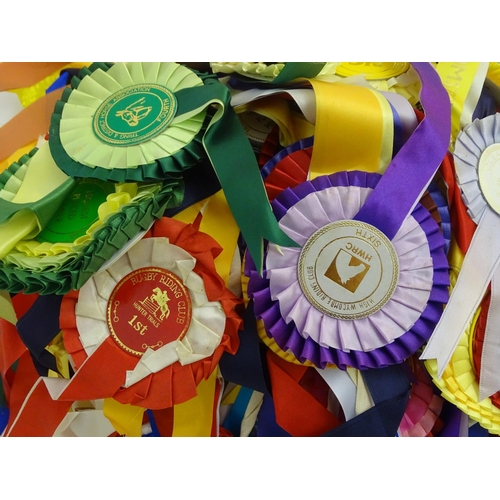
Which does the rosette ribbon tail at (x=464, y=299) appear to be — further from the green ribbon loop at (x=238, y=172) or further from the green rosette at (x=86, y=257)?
the green rosette at (x=86, y=257)

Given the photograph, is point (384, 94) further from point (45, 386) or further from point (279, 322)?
point (45, 386)

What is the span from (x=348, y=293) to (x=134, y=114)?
0.41 metres

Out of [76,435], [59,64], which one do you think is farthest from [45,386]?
[59,64]

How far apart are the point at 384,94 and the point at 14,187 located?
23.2 inches

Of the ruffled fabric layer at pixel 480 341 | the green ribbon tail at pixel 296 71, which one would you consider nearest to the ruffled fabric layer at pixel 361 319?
the ruffled fabric layer at pixel 480 341

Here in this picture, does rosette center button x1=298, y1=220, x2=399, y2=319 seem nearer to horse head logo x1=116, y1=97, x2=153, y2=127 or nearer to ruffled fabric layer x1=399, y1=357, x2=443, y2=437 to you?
ruffled fabric layer x1=399, y1=357, x2=443, y2=437

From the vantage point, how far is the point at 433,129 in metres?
0.74

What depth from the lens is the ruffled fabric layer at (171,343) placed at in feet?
2.43

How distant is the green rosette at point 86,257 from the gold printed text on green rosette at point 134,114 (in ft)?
0.32

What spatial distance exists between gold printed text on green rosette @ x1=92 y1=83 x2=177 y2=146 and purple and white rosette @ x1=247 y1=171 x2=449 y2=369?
224 millimetres

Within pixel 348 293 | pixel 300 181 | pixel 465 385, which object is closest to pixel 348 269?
pixel 348 293

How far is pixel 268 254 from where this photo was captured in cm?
73

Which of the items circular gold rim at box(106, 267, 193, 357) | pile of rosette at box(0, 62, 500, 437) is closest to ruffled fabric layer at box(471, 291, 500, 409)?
pile of rosette at box(0, 62, 500, 437)

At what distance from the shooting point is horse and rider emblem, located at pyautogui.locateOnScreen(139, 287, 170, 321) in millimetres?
753
